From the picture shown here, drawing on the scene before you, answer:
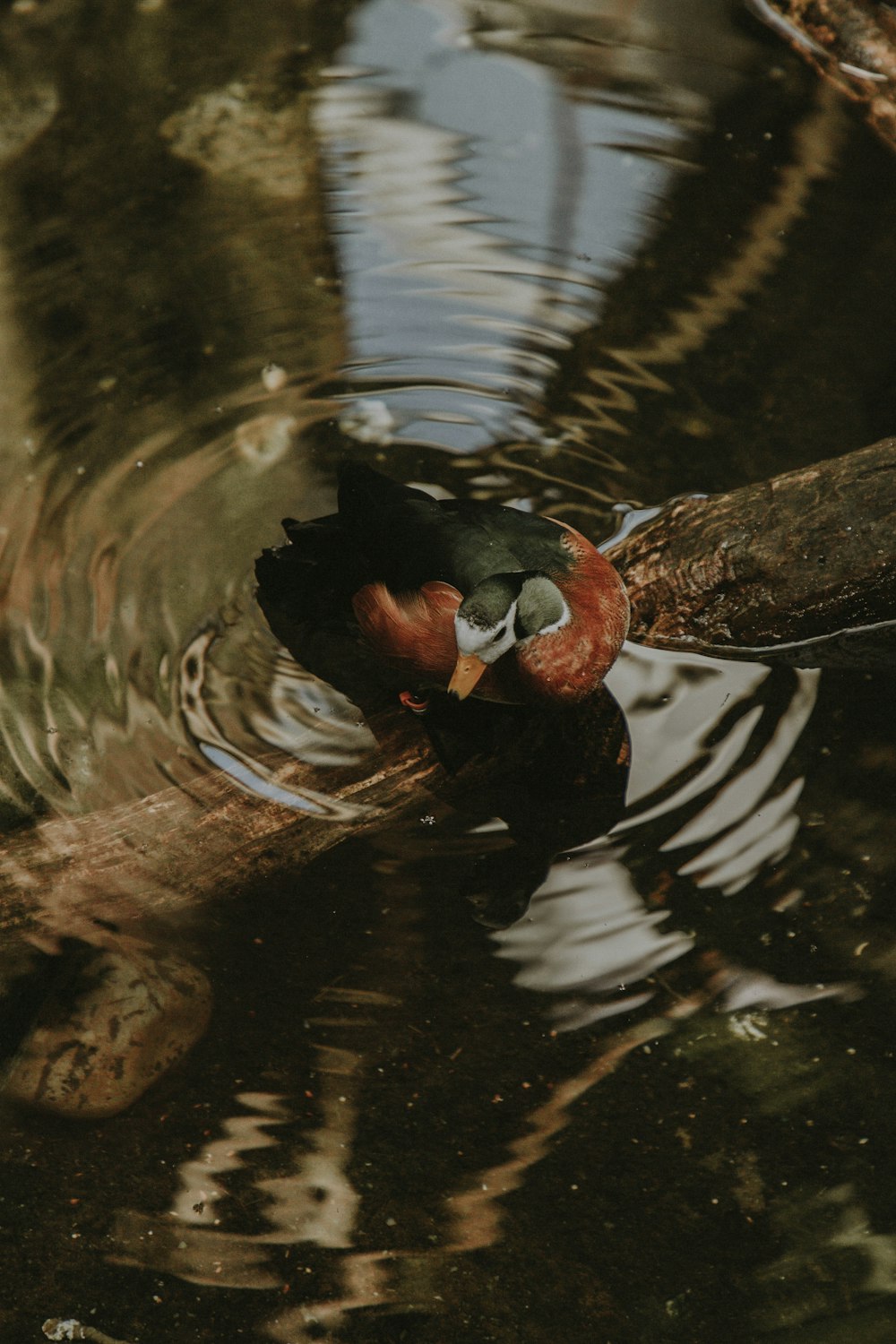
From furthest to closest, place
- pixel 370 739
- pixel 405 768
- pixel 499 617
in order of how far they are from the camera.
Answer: pixel 370 739, pixel 405 768, pixel 499 617

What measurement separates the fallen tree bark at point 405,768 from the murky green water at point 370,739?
19mm

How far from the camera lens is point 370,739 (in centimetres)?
336

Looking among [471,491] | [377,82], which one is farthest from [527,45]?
[471,491]

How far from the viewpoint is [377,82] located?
5.23 metres

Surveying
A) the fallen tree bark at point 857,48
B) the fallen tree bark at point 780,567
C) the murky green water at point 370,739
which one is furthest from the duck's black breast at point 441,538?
the fallen tree bark at point 857,48

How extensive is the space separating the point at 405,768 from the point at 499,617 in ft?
1.94

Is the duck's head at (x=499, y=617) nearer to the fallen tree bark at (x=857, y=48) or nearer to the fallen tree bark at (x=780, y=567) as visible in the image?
the fallen tree bark at (x=780, y=567)

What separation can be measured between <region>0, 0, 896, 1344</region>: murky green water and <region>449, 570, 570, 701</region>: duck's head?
19.1 inches

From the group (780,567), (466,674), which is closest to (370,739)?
(466,674)

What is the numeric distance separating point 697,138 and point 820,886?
3.33m

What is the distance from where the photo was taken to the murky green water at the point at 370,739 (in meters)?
2.65

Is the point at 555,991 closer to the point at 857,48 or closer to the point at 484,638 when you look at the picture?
the point at 484,638

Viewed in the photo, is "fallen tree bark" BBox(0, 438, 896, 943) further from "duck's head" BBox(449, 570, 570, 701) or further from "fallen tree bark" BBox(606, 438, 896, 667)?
"duck's head" BBox(449, 570, 570, 701)

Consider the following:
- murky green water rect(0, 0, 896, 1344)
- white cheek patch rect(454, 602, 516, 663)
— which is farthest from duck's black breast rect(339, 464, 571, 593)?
murky green water rect(0, 0, 896, 1344)
